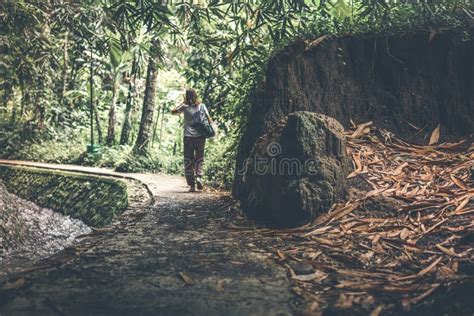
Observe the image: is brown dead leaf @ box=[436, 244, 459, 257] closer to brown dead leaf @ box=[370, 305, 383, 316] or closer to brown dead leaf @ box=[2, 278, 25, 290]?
brown dead leaf @ box=[370, 305, 383, 316]

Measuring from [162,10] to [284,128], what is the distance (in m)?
1.91

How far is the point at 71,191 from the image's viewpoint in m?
9.48

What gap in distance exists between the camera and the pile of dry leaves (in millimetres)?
2669

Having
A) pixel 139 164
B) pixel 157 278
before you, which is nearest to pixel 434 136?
pixel 157 278

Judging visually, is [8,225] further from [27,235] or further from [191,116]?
[191,116]

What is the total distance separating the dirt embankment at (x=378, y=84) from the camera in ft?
18.6

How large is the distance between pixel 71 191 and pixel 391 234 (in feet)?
24.7

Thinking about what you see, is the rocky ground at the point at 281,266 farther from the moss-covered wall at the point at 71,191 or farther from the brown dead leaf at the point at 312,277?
the moss-covered wall at the point at 71,191

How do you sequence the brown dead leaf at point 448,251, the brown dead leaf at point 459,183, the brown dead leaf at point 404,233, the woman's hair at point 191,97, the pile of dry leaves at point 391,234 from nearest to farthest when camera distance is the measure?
the pile of dry leaves at point 391,234 → the brown dead leaf at point 448,251 → the brown dead leaf at point 404,233 → the brown dead leaf at point 459,183 → the woman's hair at point 191,97

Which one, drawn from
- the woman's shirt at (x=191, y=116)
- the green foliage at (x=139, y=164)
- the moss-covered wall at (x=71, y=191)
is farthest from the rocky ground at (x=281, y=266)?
the green foliage at (x=139, y=164)

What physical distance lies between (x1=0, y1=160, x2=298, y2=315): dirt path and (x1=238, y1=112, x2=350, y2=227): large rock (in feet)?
1.39

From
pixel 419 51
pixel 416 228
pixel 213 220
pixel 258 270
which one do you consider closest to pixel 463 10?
pixel 419 51

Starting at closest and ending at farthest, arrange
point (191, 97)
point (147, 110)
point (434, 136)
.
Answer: point (434, 136) < point (191, 97) < point (147, 110)

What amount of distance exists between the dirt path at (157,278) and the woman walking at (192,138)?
3170mm
